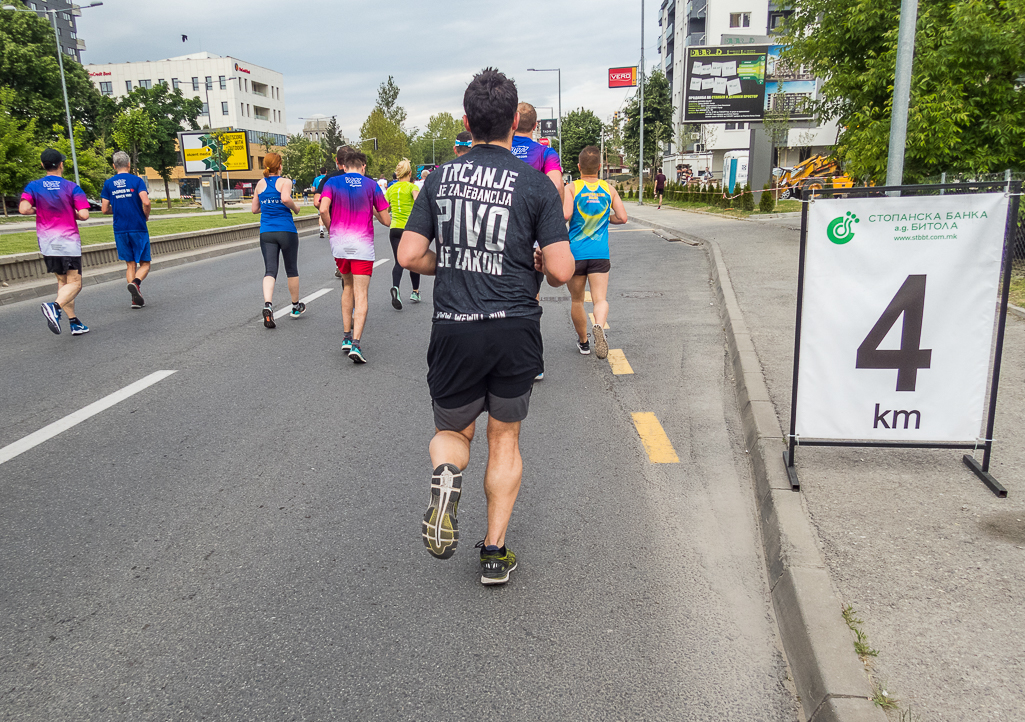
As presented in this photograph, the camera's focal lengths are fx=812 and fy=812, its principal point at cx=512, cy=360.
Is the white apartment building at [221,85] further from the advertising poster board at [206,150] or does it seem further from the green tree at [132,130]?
the advertising poster board at [206,150]

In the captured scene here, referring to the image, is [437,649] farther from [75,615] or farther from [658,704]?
[75,615]

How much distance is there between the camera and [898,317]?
4.04m

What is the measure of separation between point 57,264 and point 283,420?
5.15m

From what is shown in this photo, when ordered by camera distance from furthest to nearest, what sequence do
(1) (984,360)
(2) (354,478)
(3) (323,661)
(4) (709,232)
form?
(4) (709,232) → (2) (354,478) → (1) (984,360) → (3) (323,661)

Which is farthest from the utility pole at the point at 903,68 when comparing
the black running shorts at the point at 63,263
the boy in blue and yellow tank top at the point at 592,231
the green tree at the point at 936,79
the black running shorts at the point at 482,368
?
the black running shorts at the point at 63,263

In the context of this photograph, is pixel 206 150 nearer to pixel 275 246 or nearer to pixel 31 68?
pixel 31 68

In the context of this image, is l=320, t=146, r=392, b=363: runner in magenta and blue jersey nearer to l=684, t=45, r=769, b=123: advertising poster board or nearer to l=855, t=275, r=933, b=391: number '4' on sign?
l=855, t=275, r=933, b=391: number '4' on sign

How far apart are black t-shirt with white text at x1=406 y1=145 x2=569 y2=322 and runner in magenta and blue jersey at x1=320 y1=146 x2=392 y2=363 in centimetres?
452

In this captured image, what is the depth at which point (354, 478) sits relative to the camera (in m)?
4.54

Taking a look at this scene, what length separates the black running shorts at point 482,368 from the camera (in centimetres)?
313

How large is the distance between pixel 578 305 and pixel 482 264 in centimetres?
423

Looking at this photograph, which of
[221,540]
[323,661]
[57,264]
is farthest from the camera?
[57,264]

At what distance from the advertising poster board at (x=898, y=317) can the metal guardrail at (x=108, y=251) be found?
12.0 meters

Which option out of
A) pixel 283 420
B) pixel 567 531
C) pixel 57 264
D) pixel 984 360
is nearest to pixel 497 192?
pixel 567 531
